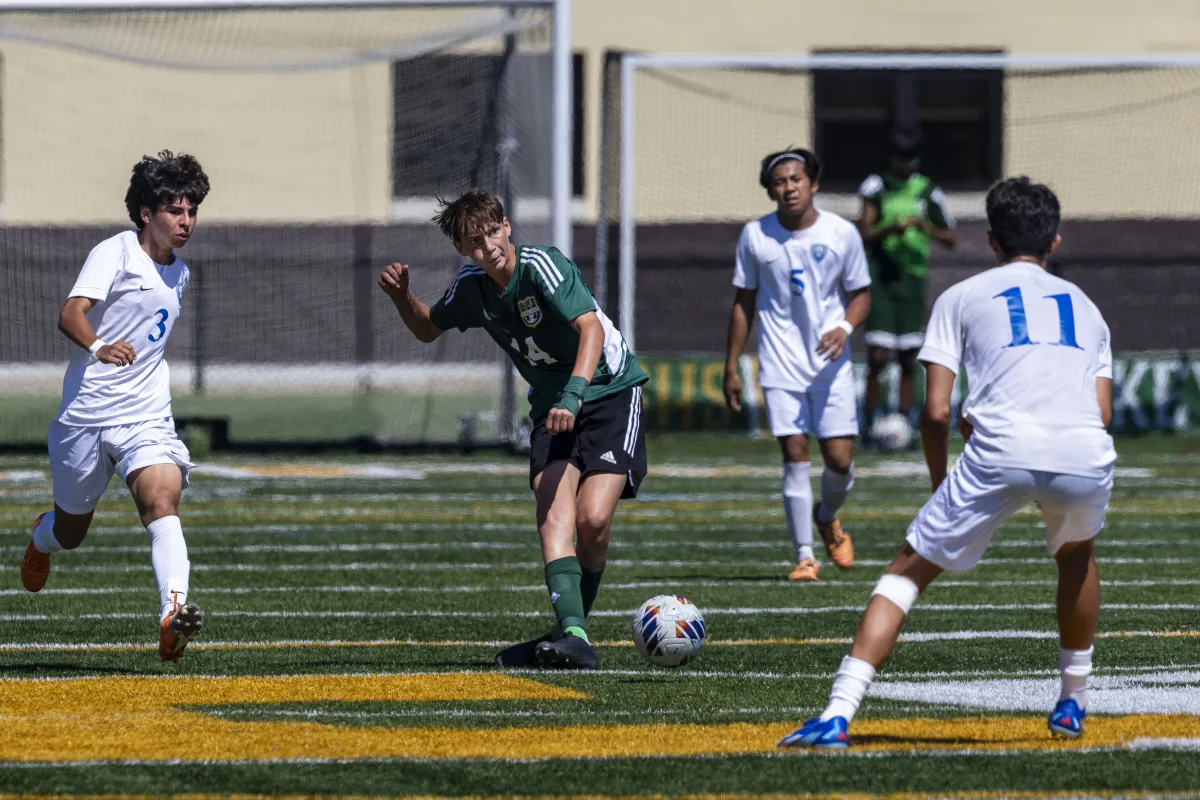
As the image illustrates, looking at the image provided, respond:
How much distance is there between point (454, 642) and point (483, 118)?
10.8m

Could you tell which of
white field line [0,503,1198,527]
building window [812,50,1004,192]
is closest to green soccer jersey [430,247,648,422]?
white field line [0,503,1198,527]

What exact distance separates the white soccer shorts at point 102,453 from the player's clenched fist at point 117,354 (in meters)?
0.47

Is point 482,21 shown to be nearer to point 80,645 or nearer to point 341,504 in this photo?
point 341,504

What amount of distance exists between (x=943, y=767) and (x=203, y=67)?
14466 millimetres

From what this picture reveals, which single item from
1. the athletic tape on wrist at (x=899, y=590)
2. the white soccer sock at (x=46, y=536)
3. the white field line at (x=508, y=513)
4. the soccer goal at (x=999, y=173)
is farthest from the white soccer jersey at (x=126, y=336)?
the soccer goal at (x=999, y=173)

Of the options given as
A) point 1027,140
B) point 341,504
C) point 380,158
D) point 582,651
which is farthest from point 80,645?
point 1027,140

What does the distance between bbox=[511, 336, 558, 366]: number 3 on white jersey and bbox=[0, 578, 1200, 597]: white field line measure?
8.13ft

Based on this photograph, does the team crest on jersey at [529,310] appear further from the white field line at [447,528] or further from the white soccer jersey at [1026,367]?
the white field line at [447,528]

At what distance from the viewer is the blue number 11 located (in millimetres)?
5496

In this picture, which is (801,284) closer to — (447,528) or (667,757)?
(447,528)

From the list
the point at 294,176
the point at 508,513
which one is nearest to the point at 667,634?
the point at 508,513

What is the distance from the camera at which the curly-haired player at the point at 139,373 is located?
A: 7395 mm

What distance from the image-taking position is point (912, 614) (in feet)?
29.2

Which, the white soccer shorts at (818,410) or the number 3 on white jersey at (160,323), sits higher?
the number 3 on white jersey at (160,323)
